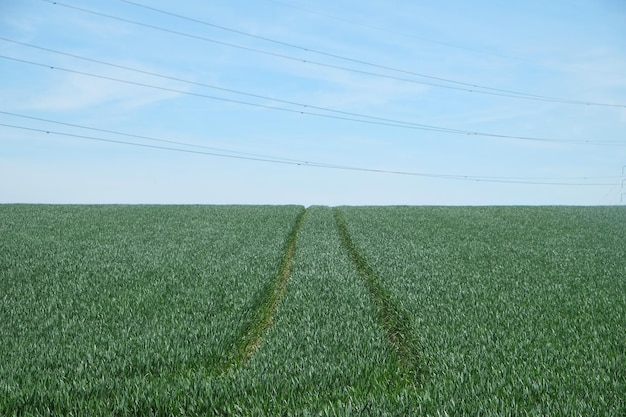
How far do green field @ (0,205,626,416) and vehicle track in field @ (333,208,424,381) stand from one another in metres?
0.04

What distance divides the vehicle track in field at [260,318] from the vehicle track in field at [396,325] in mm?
2211

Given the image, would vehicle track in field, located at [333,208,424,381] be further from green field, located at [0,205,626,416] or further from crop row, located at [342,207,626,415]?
crop row, located at [342,207,626,415]

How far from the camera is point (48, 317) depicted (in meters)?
Answer: 11.3

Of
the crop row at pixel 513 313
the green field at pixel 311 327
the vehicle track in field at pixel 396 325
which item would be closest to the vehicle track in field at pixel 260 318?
the green field at pixel 311 327

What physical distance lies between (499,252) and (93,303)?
1359 cm

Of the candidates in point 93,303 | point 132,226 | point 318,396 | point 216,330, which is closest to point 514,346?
point 318,396

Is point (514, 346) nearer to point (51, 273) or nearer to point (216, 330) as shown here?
point (216, 330)

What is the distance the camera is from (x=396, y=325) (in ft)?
36.6

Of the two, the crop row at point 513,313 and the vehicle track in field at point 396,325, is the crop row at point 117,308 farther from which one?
the crop row at point 513,313

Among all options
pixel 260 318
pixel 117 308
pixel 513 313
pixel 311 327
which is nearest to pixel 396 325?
pixel 311 327

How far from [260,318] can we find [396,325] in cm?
279

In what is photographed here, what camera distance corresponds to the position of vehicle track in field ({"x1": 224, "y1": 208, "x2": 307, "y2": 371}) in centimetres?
954

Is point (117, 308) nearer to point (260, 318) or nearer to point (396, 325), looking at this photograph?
point (260, 318)

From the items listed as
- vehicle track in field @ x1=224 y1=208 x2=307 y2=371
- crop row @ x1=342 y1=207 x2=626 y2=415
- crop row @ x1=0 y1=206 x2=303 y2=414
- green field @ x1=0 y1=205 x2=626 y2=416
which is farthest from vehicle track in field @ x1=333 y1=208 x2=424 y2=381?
crop row @ x1=0 y1=206 x2=303 y2=414
